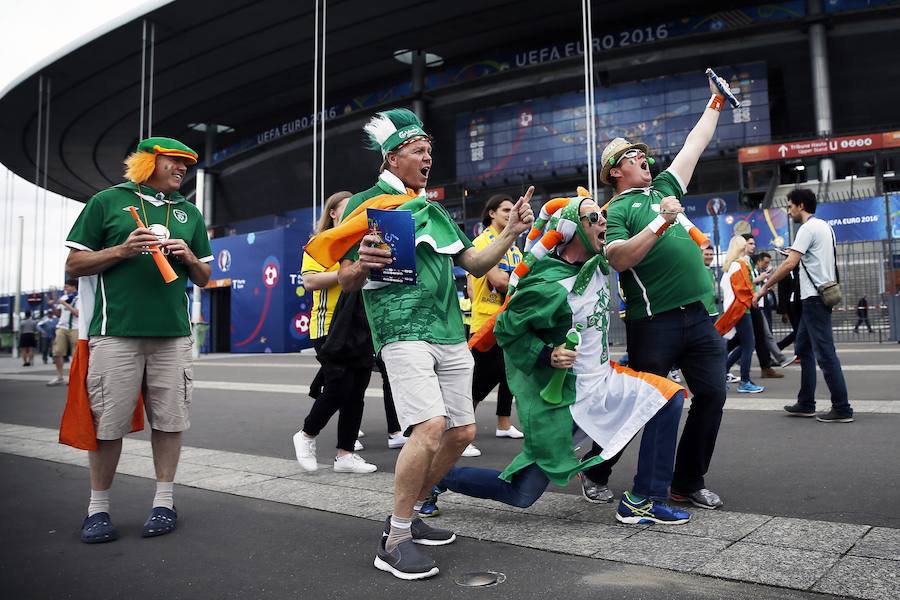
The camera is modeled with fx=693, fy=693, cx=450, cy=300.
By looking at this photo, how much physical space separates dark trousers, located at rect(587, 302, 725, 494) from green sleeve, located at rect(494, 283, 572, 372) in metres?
0.62

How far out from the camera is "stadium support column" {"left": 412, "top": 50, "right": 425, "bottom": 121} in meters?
36.5

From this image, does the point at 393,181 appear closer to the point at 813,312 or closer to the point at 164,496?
the point at 164,496

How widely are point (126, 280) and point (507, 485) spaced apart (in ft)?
7.15

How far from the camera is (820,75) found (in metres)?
30.0

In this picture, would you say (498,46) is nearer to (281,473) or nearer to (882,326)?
(882,326)

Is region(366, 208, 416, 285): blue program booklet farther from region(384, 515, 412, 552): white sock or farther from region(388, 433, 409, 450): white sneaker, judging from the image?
region(388, 433, 409, 450): white sneaker

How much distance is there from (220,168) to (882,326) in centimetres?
4215

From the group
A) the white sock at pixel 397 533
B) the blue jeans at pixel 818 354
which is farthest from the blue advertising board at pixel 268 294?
the white sock at pixel 397 533

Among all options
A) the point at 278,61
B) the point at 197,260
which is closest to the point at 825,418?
the point at 197,260

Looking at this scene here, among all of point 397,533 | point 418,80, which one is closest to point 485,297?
point 397,533

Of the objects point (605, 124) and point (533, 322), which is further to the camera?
point (605, 124)

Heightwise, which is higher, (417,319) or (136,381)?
(417,319)

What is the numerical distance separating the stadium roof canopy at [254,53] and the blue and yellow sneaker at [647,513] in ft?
104

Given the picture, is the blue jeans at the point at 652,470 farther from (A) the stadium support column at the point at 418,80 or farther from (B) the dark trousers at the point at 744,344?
(A) the stadium support column at the point at 418,80
